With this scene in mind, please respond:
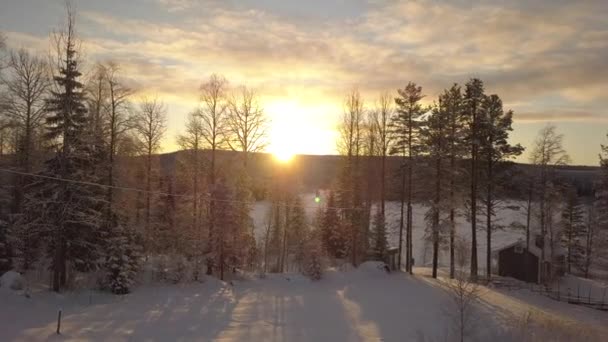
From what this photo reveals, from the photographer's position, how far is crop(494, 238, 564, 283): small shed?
4366 cm

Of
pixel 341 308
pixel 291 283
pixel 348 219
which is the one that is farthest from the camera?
pixel 348 219

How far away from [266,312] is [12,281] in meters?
13.1

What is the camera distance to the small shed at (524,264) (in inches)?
1719

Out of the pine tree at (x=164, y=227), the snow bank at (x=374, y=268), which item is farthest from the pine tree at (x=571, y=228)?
the pine tree at (x=164, y=227)

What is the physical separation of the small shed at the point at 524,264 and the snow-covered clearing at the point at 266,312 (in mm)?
10019

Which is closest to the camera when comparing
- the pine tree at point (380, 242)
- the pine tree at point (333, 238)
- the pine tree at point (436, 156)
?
the pine tree at point (436, 156)

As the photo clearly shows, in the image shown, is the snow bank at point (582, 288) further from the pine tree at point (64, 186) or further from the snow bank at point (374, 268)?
the pine tree at point (64, 186)

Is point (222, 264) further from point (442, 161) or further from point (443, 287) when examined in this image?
point (442, 161)

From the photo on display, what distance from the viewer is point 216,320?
22672 millimetres

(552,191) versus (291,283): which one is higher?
(552,191)

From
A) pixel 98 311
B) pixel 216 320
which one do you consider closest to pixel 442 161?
pixel 216 320

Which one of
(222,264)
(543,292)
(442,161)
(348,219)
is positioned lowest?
(543,292)

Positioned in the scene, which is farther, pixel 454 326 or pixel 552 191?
pixel 552 191

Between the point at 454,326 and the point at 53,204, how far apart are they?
2194 cm
